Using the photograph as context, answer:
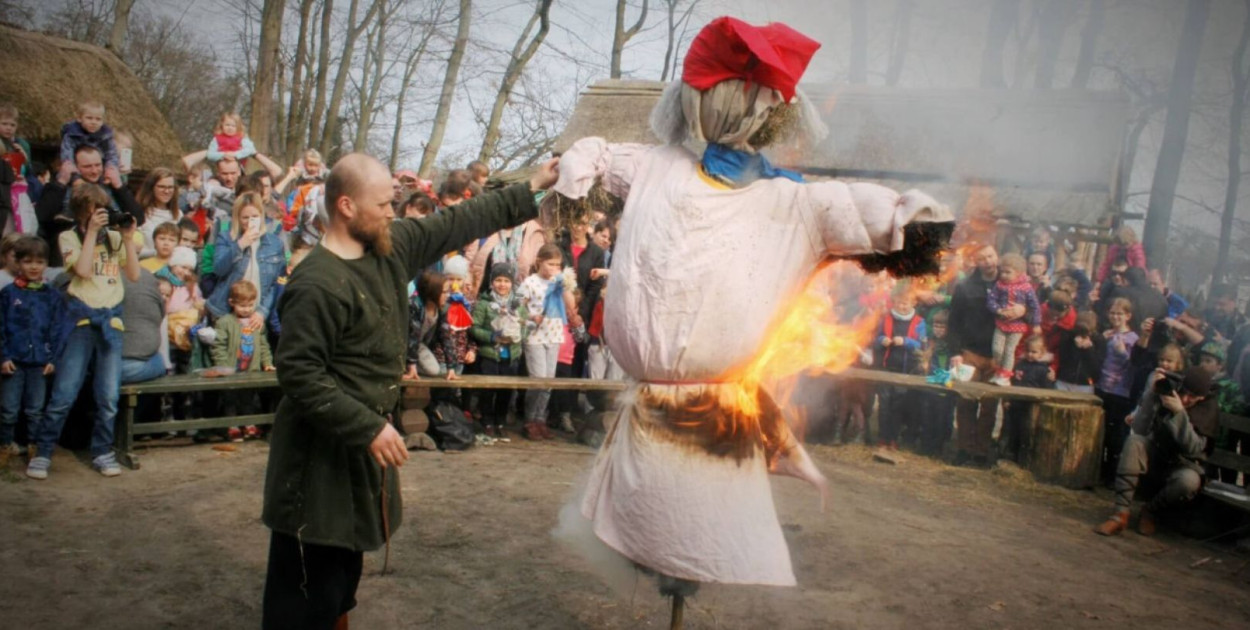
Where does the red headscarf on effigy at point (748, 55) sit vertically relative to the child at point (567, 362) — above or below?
above

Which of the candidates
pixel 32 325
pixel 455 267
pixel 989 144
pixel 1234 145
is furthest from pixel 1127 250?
pixel 32 325

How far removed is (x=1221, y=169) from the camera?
50.0ft

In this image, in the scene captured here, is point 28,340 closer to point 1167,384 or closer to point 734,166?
point 734,166

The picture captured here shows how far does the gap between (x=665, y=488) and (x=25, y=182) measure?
658 centimetres

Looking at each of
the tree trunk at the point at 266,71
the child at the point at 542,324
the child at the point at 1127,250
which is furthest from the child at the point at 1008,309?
the tree trunk at the point at 266,71

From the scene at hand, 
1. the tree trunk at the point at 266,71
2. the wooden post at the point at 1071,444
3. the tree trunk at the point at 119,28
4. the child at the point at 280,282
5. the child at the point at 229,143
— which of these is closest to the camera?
the child at the point at 280,282

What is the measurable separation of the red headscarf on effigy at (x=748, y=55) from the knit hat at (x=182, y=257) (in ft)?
17.5

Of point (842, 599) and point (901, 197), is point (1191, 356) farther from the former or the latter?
point (901, 197)

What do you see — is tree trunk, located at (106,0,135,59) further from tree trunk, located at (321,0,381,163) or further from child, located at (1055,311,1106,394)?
child, located at (1055,311,1106,394)

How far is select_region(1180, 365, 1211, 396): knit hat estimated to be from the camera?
610 centimetres

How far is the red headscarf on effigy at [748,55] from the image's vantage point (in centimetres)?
242

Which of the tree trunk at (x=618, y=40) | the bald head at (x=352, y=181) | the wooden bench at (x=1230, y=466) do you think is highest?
the tree trunk at (x=618, y=40)

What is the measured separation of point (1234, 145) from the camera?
14062 mm

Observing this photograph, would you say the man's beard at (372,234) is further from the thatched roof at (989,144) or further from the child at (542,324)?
the thatched roof at (989,144)
